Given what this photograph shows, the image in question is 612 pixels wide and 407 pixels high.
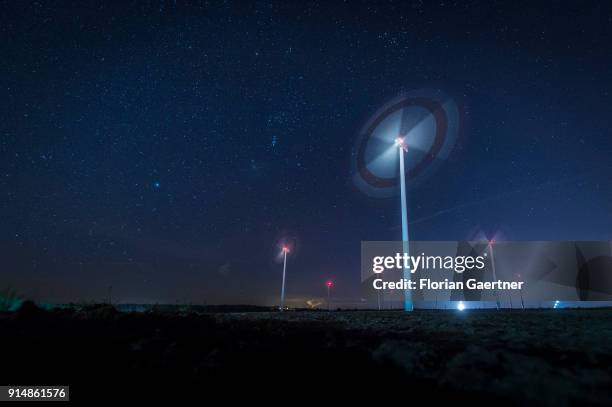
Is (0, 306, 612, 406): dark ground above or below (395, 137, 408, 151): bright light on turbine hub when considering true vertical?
below

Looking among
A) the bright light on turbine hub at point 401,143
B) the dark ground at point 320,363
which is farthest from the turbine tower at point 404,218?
the dark ground at point 320,363

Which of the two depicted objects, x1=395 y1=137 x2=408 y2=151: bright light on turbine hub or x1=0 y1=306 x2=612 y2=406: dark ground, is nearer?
x1=0 y1=306 x2=612 y2=406: dark ground

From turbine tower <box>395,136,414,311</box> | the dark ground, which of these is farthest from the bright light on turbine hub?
the dark ground

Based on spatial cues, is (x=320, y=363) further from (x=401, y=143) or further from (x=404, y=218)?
(x=401, y=143)

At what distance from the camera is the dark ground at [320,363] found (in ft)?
12.7

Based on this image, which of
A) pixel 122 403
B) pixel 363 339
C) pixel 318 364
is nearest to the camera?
pixel 122 403

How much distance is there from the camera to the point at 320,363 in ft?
16.8

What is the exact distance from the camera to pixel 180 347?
6168 mm

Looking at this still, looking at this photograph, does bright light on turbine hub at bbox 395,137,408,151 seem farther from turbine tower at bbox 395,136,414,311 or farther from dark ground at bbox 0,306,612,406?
dark ground at bbox 0,306,612,406

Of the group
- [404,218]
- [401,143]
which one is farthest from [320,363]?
[401,143]

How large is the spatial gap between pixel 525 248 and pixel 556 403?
50363 millimetres

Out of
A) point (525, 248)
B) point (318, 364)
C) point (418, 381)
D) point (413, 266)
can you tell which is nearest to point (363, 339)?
point (318, 364)

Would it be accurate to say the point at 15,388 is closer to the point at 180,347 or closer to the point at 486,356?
the point at 180,347

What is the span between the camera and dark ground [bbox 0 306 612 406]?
3859mm
